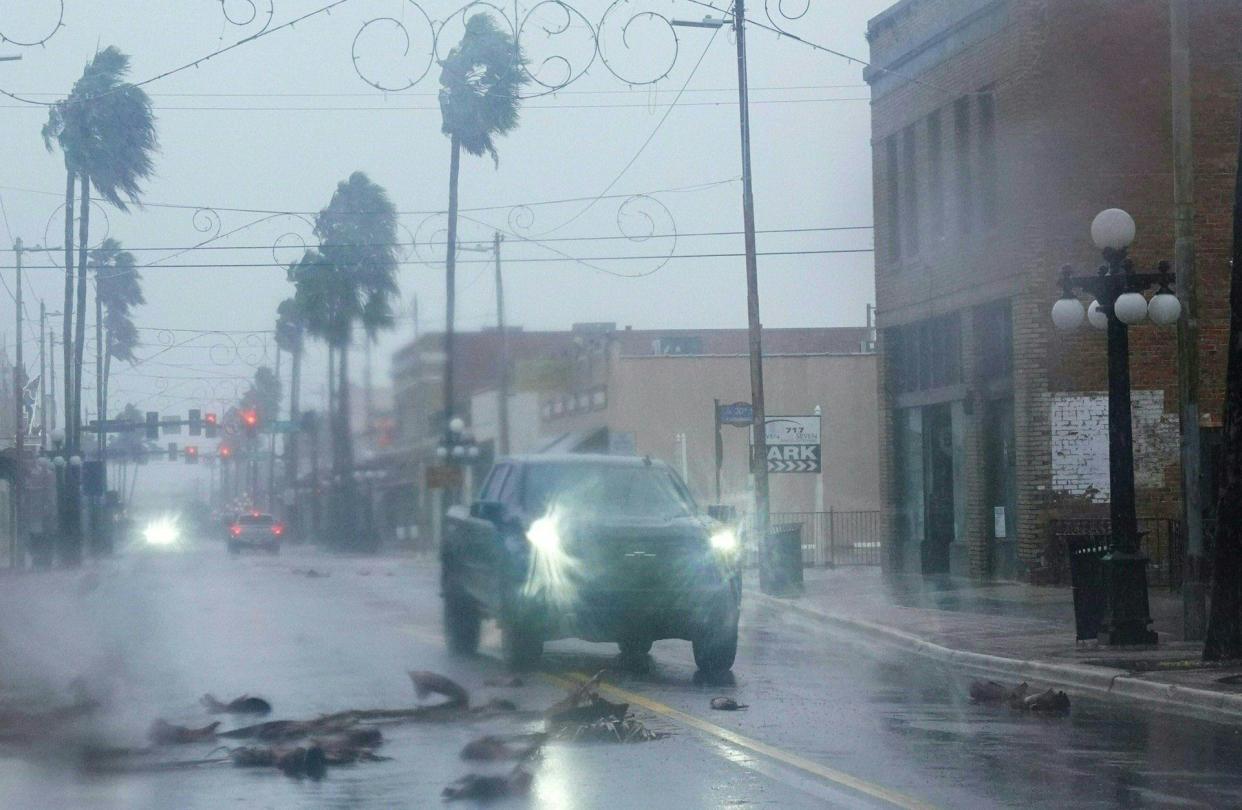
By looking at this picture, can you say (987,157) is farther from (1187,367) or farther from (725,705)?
(725,705)

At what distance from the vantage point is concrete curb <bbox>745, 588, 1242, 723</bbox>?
514 inches

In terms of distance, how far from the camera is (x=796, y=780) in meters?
9.17

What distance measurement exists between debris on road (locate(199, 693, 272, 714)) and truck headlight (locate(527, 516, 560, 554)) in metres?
3.45

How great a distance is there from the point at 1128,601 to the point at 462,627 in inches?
258

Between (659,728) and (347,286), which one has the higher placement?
(347,286)

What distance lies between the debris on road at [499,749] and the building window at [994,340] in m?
19.4

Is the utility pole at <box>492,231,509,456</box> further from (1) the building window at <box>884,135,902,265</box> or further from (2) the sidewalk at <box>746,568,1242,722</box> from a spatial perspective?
(1) the building window at <box>884,135,902,265</box>

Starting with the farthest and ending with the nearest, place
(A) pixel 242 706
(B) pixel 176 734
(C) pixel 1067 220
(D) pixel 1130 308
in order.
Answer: (C) pixel 1067 220 < (D) pixel 1130 308 < (A) pixel 242 706 < (B) pixel 176 734

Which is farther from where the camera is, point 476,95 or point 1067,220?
point 476,95

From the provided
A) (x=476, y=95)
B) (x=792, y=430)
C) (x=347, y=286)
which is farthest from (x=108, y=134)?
(x=792, y=430)

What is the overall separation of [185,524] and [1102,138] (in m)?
112

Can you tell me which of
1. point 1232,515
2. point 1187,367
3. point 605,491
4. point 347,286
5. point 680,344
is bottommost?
point 1232,515

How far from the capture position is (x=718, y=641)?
14.8 metres

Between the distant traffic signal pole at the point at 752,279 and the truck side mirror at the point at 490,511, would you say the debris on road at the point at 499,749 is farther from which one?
the distant traffic signal pole at the point at 752,279
